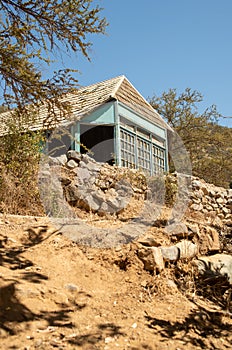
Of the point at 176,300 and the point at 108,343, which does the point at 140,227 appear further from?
the point at 108,343

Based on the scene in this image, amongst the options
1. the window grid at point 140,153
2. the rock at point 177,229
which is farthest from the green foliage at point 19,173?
the window grid at point 140,153

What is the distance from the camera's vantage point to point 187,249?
479 cm

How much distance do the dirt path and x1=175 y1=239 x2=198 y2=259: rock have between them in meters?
0.61

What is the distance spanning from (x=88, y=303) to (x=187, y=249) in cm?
181

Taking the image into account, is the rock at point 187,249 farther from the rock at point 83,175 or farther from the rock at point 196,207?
the rock at point 196,207

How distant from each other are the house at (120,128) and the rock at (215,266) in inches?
265

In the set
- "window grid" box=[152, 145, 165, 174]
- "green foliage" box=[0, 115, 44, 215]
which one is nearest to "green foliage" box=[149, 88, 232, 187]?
"window grid" box=[152, 145, 165, 174]

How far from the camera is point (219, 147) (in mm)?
19203

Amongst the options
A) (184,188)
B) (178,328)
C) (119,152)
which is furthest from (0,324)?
(119,152)

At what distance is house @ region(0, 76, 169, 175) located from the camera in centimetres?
1138

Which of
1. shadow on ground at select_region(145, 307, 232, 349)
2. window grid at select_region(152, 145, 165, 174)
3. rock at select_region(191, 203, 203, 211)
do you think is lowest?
shadow on ground at select_region(145, 307, 232, 349)

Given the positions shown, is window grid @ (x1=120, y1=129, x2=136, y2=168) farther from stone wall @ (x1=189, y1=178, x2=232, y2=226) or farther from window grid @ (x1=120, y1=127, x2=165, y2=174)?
stone wall @ (x1=189, y1=178, x2=232, y2=226)

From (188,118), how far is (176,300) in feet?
55.8

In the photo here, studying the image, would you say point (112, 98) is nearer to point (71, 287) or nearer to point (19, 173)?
point (19, 173)
